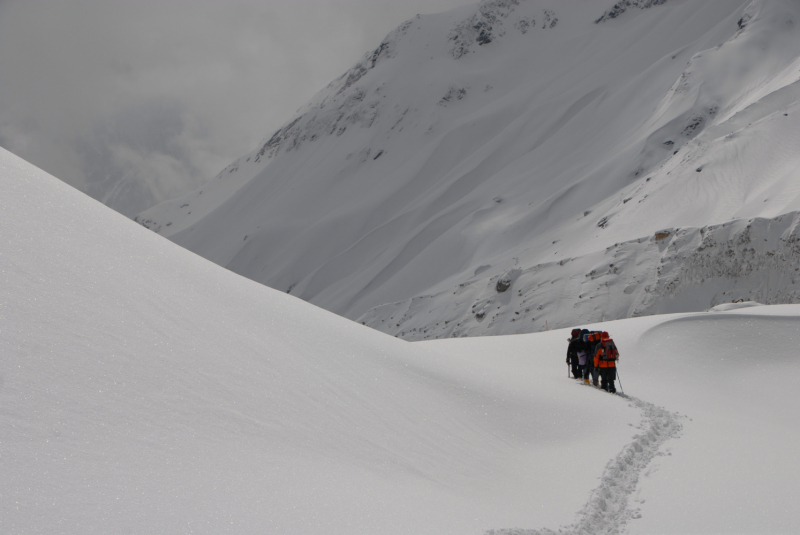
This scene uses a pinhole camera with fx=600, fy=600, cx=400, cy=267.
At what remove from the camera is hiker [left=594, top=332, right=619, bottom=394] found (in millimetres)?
12211

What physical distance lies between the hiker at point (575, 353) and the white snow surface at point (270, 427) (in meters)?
2.29

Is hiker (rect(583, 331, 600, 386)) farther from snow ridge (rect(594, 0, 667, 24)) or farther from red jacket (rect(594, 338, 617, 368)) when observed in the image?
snow ridge (rect(594, 0, 667, 24))

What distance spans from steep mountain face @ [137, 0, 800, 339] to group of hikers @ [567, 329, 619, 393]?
778 inches

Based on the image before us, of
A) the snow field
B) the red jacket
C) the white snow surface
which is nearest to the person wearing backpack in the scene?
the red jacket

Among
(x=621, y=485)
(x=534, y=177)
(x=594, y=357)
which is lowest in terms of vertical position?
(x=621, y=485)

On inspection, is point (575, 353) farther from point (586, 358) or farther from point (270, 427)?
point (270, 427)

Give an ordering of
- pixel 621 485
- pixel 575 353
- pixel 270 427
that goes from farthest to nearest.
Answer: pixel 575 353, pixel 621 485, pixel 270 427

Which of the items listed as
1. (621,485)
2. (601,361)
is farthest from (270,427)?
(601,361)

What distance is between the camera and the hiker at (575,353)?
13312 millimetres

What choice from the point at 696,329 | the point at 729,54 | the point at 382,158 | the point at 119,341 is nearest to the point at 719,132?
the point at 729,54

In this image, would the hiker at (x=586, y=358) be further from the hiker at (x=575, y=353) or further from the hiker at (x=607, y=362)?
the hiker at (x=607, y=362)

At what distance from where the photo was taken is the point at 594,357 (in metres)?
12.6

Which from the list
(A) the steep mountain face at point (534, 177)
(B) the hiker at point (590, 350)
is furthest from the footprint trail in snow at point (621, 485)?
(A) the steep mountain face at point (534, 177)

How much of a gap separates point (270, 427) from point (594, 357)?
340 inches
